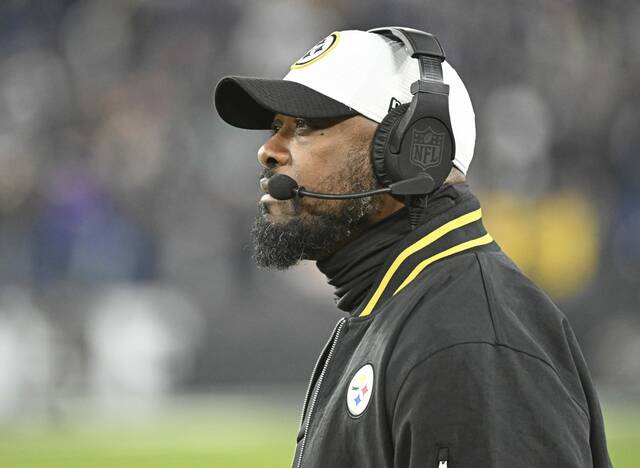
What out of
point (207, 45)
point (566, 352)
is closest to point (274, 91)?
point (566, 352)

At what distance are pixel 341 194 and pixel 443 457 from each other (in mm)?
584

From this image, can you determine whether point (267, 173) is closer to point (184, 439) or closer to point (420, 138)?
point (420, 138)

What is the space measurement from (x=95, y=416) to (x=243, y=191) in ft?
6.82

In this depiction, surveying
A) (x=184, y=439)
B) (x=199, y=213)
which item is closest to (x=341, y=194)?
(x=184, y=439)

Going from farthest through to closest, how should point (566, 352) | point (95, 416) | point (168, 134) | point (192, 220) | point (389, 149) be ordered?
point (168, 134) < point (192, 220) < point (95, 416) < point (389, 149) < point (566, 352)

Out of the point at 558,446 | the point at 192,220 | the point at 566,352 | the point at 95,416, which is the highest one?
the point at 192,220

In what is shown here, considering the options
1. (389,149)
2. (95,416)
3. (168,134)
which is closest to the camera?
(389,149)

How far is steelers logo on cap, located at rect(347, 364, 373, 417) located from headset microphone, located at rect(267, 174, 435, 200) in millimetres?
321

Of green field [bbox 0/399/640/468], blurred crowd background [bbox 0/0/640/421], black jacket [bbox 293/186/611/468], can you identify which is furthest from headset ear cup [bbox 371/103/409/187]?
blurred crowd background [bbox 0/0/640/421]

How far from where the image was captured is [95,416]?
8.62 meters

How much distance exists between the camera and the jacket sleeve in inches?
60.2

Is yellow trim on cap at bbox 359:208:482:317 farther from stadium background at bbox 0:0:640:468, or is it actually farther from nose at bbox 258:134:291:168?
stadium background at bbox 0:0:640:468

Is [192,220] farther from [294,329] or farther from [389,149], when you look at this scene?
[389,149]

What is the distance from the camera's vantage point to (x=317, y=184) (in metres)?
2.01
